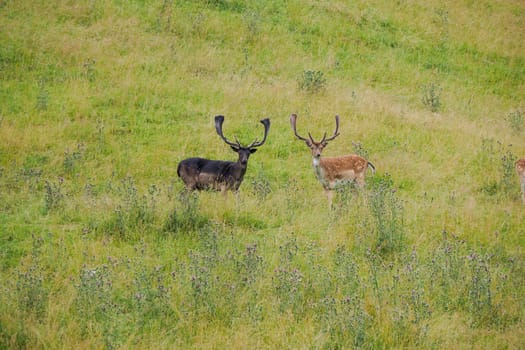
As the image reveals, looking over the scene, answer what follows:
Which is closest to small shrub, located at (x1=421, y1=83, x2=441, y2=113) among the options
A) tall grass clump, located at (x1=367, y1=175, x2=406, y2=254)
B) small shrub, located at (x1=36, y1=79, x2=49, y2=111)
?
tall grass clump, located at (x1=367, y1=175, x2=406, y2=254)

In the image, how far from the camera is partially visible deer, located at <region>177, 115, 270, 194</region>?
1047 centimetres

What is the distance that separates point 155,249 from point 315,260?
6.77ft

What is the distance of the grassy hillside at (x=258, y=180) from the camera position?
6384mm

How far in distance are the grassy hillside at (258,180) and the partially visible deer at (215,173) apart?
15.8 inches

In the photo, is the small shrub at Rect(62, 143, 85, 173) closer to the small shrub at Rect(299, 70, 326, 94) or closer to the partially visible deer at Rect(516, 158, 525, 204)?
the small shrub at Rect(299, 70, 326, 94)

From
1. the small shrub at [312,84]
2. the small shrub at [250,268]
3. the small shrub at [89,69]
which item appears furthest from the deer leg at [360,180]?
the small shrub at [89,69]

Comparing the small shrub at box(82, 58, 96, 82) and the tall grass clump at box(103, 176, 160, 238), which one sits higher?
the small shrub at box(82, 58, 96, 82)

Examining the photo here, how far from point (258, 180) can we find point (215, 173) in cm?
90

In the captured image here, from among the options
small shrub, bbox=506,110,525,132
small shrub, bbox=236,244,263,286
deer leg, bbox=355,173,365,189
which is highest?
small shrub, bbox=236,244,263,286

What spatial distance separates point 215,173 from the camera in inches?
414

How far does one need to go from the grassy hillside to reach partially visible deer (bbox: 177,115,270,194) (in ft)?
1.32

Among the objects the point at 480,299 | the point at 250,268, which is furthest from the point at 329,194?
the point at 480,299

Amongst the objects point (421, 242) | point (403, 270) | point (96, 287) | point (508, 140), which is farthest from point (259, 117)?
point (96, 287)

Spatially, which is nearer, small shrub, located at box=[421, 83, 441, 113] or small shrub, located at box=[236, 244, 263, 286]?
small shrub, located at box=[236, 244, 263, 286]
